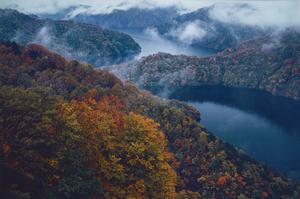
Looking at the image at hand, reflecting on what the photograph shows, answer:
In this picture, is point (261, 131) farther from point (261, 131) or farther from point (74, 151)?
point (74, 151)

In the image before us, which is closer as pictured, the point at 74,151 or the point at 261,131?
the point at 74,151

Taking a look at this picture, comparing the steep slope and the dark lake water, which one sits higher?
the steep slope

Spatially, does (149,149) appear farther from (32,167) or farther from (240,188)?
(240,188)

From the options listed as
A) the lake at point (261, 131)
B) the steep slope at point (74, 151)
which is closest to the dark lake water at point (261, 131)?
the lake at point (261, 131)

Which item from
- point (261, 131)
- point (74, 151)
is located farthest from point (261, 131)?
point (74, 151)

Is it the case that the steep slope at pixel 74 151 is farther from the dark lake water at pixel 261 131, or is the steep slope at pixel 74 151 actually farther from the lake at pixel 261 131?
the dark lake water at pixel 261 131

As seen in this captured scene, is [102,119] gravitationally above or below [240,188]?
Answer: above

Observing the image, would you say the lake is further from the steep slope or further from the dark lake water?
the steep slope

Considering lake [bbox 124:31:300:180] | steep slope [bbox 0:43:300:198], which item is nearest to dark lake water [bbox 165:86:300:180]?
lake [bbox 124:31:300:180]

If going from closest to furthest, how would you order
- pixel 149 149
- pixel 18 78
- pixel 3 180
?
pixel 3 180
pixel 149 149
pixel 18 78

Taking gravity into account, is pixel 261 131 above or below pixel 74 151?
below

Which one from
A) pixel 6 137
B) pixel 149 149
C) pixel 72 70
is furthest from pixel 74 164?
pixel 72 70
